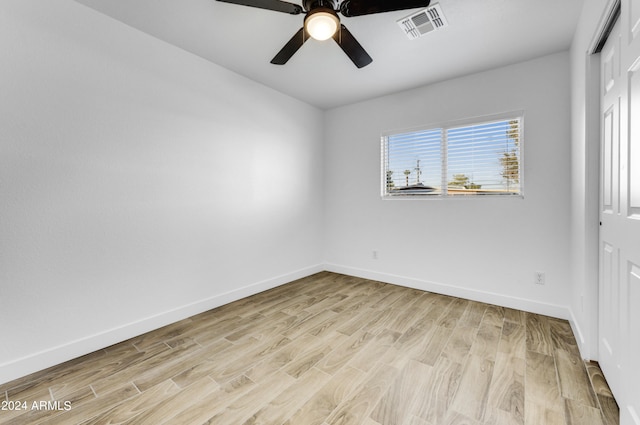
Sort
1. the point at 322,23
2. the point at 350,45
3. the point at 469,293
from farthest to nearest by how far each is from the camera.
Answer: the point at 469,293
the point at 350,45
the point at 322,23

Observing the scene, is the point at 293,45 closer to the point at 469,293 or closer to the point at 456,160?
the point at 456,160

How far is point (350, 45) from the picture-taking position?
1929mm

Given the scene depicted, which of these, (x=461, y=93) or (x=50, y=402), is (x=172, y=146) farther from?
(x=461, y=93)

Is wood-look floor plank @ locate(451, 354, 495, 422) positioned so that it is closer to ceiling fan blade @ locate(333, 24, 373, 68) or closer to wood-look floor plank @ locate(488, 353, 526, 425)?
wood-look floor plank @ locate(488, 353, 526, 425)

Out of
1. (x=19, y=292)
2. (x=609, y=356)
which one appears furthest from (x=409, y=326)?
(x=19, y=292)

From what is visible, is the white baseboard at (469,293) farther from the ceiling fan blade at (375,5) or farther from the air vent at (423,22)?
the ceiling fan blade at (375,5)

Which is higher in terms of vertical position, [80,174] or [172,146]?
[172,146]

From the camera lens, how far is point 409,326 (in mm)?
2496

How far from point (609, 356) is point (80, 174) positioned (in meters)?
3.70

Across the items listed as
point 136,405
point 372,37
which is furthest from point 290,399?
point 372,37

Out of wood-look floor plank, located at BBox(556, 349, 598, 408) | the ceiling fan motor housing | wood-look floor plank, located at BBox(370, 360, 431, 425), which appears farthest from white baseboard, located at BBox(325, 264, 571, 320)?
the ceiling fan motor housing

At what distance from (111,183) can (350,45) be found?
2117mm

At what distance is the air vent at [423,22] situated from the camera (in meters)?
2.06

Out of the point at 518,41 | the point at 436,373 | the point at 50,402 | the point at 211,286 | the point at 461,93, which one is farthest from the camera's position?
the point at 461,93
